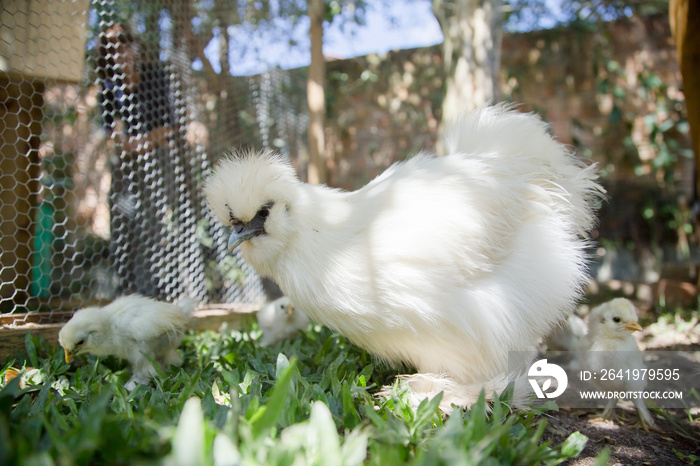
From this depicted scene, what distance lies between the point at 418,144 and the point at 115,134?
4442mm

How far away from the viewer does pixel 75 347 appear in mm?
2477

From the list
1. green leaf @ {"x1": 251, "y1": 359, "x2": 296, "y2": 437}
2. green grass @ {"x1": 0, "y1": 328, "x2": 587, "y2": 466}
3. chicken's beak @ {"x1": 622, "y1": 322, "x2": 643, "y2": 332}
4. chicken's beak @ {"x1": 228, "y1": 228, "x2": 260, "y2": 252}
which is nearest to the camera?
green grass @ {"x1": 0, "y1": 328, "x2": 587, "y2": 466}

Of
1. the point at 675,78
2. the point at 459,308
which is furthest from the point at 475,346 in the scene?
the point at 675,78

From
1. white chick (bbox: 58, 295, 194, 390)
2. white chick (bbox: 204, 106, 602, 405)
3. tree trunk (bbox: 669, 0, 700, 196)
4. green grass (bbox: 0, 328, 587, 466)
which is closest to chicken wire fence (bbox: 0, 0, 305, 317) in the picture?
white chick (bbox: 58, 295, 194, 390)

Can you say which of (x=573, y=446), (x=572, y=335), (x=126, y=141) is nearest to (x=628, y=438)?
(x=573, y=446)

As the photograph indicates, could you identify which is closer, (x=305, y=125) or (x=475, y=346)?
(x=475, y=346)

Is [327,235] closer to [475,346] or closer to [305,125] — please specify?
[475,346]

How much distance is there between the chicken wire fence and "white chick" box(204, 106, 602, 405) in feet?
5.24

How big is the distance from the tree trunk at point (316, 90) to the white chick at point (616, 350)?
2.68 meters

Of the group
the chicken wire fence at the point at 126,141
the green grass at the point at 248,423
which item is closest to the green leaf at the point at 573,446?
the green grass at the point at 248,423

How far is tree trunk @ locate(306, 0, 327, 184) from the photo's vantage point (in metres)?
4.41
